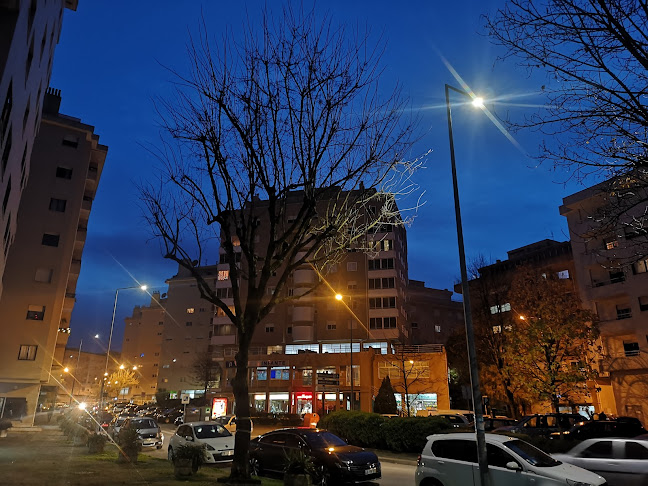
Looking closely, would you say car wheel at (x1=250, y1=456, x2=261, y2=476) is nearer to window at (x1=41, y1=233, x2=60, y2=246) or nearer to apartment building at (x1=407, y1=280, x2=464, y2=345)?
window at (x1=41, y1=233, x2=60, y2=246)

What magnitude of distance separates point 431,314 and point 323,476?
74.0 metres

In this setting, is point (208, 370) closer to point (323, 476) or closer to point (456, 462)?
point (323, 476)

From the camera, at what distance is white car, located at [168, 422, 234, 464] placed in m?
16.1

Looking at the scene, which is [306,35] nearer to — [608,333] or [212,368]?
[608,333]

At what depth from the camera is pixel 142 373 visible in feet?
336

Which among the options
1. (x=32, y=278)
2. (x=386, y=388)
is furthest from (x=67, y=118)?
(x=386, y=388)

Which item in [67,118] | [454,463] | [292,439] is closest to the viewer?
[454,463]

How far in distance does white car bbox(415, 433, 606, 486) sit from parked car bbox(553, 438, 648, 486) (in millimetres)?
2160

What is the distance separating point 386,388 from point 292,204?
3621 cm

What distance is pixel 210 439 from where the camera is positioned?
16844 mm

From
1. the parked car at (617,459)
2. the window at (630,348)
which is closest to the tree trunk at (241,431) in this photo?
the parked car at (617,459)

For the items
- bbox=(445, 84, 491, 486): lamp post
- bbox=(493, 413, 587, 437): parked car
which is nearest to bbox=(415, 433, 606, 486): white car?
bbox=(445, 84, 491, 486): lamp post

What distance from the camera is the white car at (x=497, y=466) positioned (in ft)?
27.1

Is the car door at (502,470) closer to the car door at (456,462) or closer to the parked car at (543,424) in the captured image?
the car door at (456,462)
